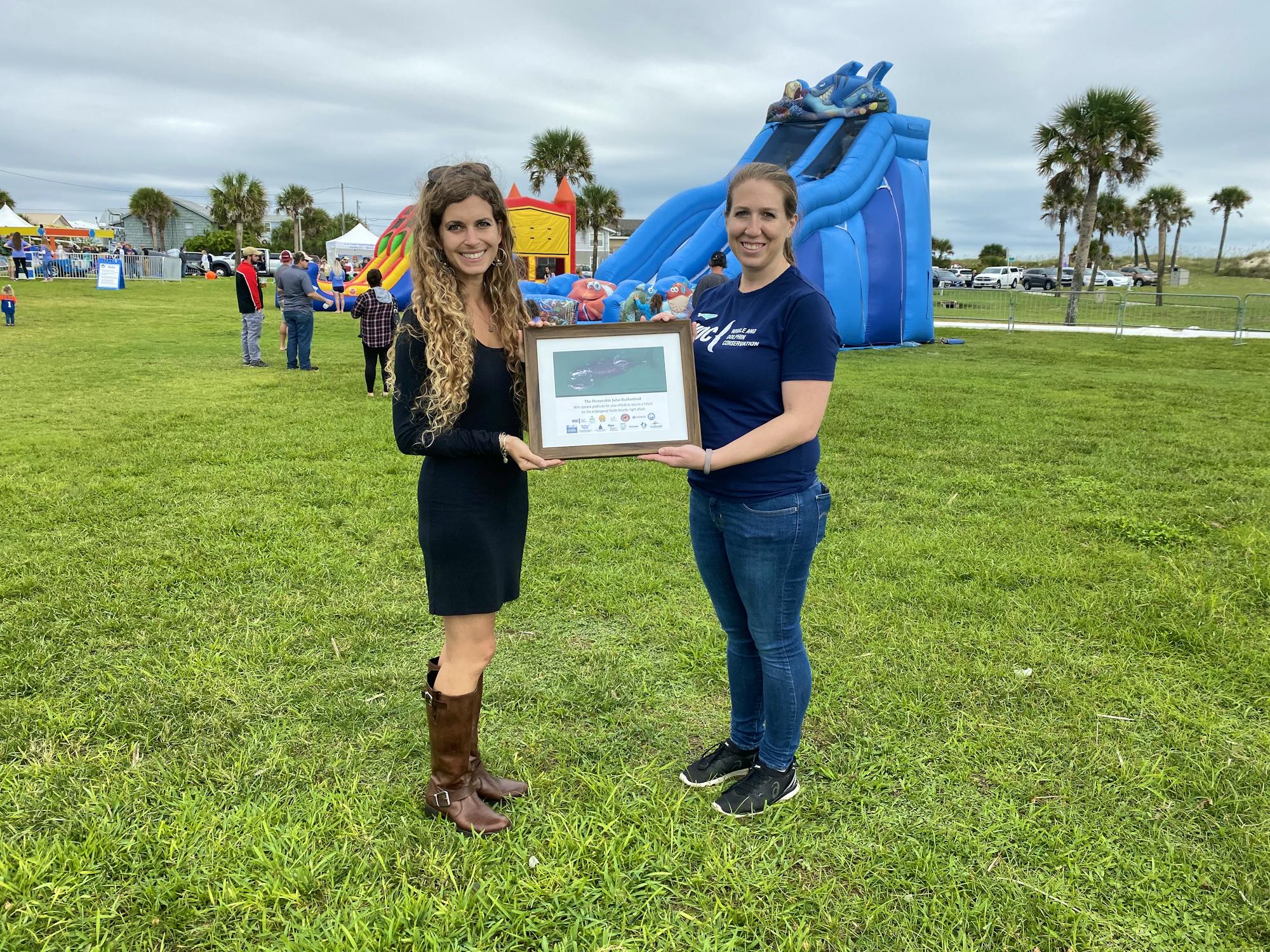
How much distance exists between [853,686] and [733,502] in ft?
4.76

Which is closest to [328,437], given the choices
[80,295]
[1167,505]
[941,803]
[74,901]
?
[74,901]

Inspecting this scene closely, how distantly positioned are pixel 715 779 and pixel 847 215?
13.7m

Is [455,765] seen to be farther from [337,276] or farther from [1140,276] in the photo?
[1140,276]

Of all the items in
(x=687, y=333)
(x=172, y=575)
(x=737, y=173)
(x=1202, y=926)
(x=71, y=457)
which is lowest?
(x=1202, y=926)

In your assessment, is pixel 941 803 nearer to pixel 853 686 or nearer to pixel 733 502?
pixel 853 686

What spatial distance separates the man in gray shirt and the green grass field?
18.2 ft

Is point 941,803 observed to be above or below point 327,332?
below

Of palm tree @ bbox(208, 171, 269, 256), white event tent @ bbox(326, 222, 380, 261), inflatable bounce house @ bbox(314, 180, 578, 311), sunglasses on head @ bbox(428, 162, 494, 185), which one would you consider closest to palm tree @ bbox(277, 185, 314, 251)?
palm tree @ bbox(208, 171, 269, 256)

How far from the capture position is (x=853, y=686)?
337cm

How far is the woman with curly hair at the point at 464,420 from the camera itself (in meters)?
2.19

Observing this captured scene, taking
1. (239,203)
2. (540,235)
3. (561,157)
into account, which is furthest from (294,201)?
(540,235)

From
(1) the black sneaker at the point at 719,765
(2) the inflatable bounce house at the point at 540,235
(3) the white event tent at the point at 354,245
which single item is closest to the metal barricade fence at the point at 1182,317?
(2) the inflatable bounce house at the point at 540,235

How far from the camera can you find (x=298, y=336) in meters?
12.1

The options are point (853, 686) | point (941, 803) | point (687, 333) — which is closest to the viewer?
point (687, 333)
